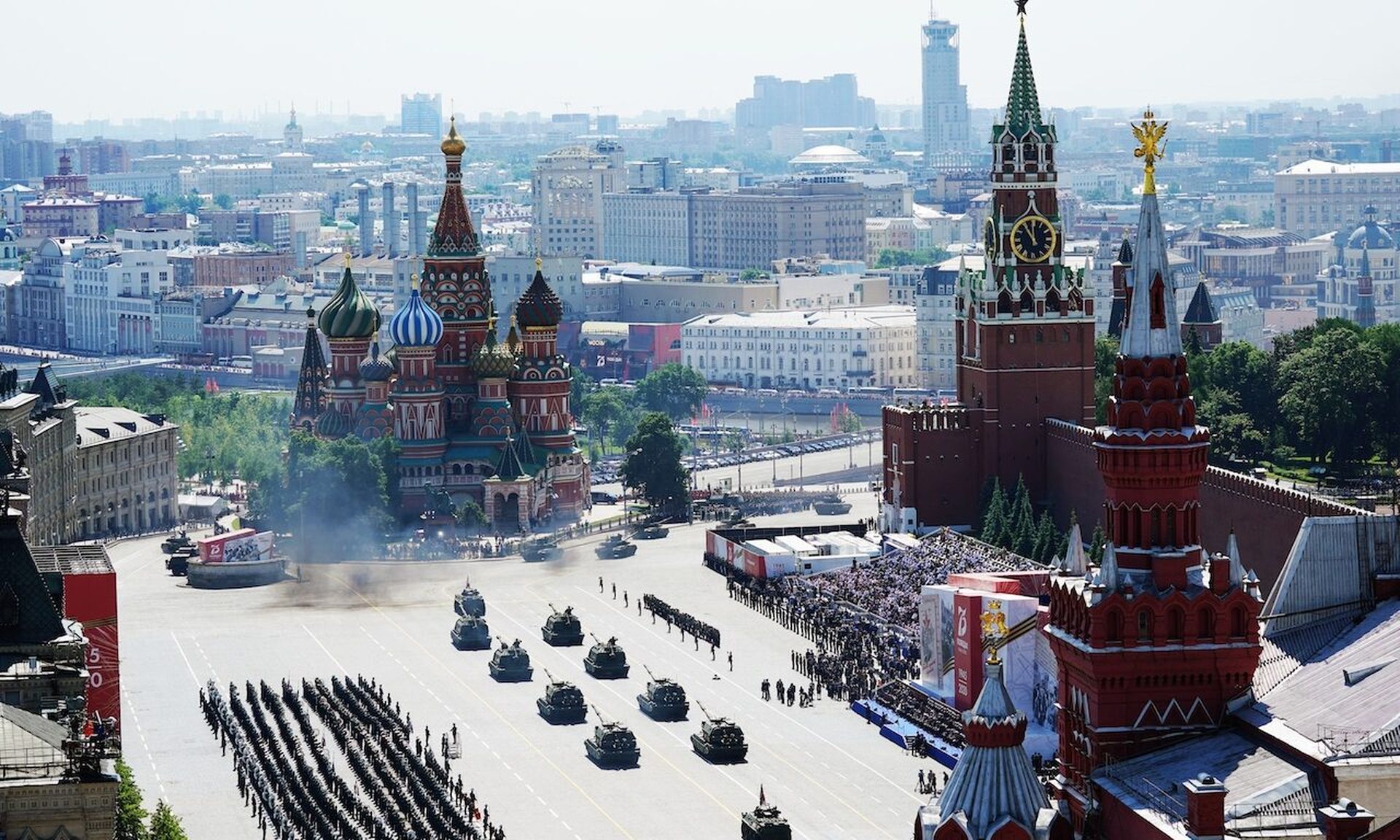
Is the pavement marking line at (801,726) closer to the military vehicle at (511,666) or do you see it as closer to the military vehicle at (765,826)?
the military vehicle at (765,826)

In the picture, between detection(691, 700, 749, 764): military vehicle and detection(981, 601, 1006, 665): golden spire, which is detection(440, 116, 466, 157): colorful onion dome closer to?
detection(691, 700, 749, 764): military vehicle

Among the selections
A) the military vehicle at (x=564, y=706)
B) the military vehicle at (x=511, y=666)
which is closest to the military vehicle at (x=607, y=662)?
the military vehicle at (x=511, y=666)

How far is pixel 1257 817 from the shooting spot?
59.0m

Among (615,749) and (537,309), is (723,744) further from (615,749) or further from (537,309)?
(537,309)

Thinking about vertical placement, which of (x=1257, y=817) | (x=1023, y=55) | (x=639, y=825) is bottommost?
(x=639, y=825)

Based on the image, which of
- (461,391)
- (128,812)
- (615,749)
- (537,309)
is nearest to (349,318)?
(461,391)

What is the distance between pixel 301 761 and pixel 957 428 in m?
46.4

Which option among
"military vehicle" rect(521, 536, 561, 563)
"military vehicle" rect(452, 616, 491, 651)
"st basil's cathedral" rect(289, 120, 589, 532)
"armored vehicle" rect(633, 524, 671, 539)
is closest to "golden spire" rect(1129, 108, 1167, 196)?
"military vehicle" rect(452, 616, 491, 651)

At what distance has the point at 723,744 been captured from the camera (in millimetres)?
92938

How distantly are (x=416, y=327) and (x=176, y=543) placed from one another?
15.5 m

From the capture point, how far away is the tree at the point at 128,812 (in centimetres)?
7144

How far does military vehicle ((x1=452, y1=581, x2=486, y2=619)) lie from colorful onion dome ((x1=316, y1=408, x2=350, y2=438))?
2982cm

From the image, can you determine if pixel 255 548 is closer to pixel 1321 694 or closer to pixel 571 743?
pixel 571 743

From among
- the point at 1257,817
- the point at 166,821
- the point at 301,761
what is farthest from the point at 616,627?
the point at 1257,817
